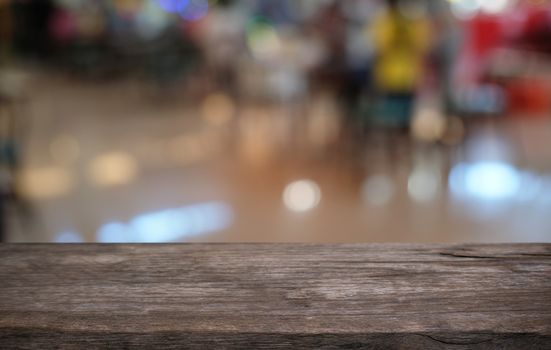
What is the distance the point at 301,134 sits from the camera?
619cm

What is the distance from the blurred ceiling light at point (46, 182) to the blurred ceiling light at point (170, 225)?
31.2 inches

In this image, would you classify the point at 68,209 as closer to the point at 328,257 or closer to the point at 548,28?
the point at 328,257

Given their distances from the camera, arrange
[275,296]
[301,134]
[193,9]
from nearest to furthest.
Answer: [275,296], [301,134], [193,9]

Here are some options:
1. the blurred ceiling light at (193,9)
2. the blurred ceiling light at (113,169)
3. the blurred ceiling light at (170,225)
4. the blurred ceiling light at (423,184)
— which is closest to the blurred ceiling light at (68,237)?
the blurred ceiling light at (170,225)

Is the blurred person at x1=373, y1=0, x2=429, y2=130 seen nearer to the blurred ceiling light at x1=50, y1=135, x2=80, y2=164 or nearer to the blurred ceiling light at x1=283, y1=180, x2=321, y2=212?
the blurred ceiling light at x1=283, y1=180, x2=321, y2=212

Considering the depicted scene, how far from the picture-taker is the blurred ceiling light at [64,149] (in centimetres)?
520

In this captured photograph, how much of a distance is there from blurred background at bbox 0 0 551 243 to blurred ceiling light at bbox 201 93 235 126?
3 centimetres

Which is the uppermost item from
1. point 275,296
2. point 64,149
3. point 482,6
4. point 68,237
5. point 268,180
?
point 482,6

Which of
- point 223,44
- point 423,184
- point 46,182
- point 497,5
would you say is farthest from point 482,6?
point 46,182

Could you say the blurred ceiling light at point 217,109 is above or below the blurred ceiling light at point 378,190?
above

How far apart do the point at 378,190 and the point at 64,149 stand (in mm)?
2658

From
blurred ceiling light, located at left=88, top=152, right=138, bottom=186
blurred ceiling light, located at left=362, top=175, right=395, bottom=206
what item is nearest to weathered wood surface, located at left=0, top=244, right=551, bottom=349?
blurred ceiling light, located at left=362, top=175, right=395, bottom=206

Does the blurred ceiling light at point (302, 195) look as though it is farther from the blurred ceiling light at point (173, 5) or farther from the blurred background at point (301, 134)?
the blurred ceiling light at point (173, 5)

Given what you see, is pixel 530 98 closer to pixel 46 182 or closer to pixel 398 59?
pixel 398 59
